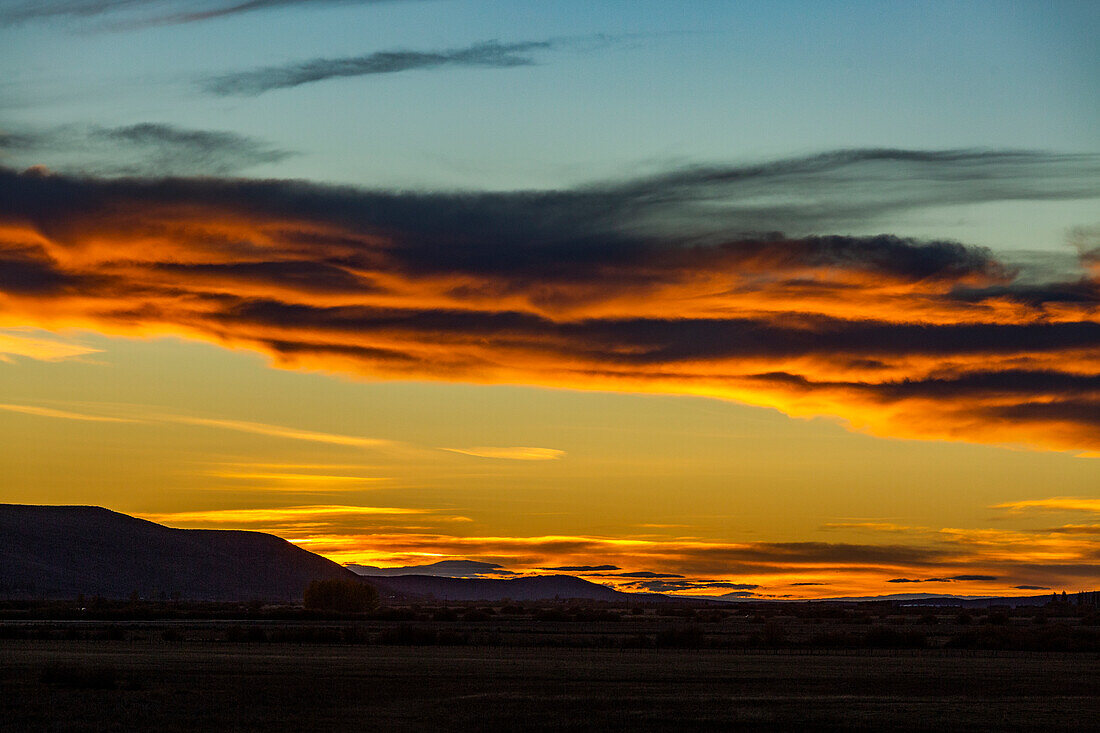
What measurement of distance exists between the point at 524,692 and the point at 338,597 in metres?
121

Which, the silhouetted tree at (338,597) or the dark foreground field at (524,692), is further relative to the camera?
the silhouetted tree at (338,597)

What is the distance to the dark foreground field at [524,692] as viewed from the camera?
114 ft

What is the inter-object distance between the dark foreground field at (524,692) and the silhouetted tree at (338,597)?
93191 millimetres

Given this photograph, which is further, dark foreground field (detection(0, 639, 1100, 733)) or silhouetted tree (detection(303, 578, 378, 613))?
silhouetted tree (detection(303, 578, 378, 613))

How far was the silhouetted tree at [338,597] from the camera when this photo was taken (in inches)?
6270

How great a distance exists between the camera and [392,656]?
6512cm

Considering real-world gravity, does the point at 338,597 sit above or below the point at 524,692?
above

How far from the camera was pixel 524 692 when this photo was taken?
4362 cm

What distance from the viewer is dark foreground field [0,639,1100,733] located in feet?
114

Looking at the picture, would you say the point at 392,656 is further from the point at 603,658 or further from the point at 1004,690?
the point at 1004,690

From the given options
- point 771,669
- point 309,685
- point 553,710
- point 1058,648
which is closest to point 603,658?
point 771,669

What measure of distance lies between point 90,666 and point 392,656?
1730 centimetres

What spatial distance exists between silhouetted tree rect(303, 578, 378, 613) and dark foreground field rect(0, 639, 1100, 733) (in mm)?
93191

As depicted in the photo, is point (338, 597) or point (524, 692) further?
point (338, 597)
